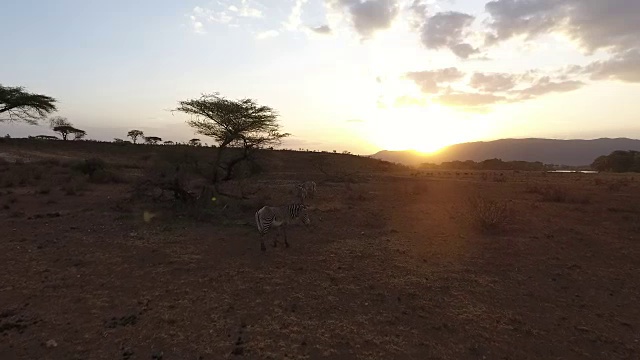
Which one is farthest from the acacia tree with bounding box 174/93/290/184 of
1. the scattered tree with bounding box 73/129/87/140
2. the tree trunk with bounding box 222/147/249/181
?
the scattered tree with bounding box 73/129/87/140

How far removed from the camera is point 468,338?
5926mm

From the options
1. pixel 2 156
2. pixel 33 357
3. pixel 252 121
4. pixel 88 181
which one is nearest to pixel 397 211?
pixel 252 121

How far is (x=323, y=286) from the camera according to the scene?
783 centimetres

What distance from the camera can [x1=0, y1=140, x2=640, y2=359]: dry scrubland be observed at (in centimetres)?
577

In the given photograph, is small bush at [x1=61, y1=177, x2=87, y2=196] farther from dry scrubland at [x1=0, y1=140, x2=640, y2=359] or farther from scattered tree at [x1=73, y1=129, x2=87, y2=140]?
scattered tree at [x1=73, y1=129, x2=87, y2=140]

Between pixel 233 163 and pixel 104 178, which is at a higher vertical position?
pixel 233 163

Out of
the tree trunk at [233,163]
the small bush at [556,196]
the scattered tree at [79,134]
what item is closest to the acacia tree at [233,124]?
the tree trunk at [233,163]

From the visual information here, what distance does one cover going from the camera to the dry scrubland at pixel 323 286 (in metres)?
5.77

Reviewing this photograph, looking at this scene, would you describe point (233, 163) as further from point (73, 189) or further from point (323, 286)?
point (323, 286)

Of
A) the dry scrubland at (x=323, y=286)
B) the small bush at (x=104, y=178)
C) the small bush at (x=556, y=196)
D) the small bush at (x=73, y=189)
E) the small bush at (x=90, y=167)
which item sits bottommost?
the dry scrubland at (x=323, y=286)

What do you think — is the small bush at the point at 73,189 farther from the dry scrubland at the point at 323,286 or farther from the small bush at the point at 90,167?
the small bush at the point at 90,167

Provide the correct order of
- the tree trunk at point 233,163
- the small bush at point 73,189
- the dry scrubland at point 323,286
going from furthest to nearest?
the tree trunk at point 233,163 < the small bush at point 73,189 < the dry scrubland at point 323,286

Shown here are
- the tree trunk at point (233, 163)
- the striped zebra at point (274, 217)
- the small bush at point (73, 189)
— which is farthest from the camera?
the tree trunk at point (233, 163)

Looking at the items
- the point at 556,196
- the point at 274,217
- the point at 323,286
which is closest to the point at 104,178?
the point at 274,217
